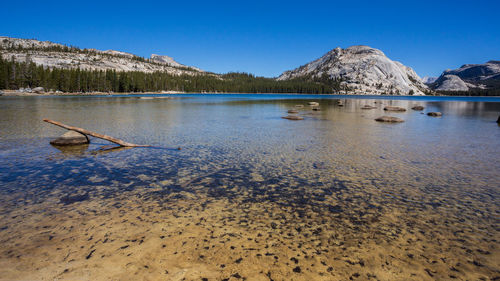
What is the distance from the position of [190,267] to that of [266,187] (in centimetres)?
498

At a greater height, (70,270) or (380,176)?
(380,176)

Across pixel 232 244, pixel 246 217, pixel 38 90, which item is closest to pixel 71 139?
pixel 246 217

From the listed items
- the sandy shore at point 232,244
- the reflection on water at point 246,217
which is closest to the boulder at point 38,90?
the reflection on water at point 246,217

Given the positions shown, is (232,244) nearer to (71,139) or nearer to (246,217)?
(246,217)

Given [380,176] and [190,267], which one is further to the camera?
[380,176]

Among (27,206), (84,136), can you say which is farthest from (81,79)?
(27,206)

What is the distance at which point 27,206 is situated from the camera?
24.9ft

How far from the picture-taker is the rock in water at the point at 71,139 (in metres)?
16.5

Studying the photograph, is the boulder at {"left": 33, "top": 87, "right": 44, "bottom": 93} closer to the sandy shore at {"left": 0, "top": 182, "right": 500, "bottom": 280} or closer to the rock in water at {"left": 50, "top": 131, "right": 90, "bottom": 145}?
the rock in water at {"left": 50, "top": 131, "right": 90, "bottom": 145}

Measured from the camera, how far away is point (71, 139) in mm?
16625

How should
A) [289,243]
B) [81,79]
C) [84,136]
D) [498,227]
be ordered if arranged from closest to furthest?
[289,243] < [498,227] < [84,136] < [81,79]

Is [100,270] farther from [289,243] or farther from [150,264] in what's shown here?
[289,243]

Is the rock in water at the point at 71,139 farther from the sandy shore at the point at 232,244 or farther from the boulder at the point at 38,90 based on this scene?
the boulder at the point at 38,90

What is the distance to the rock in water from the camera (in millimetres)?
16469
